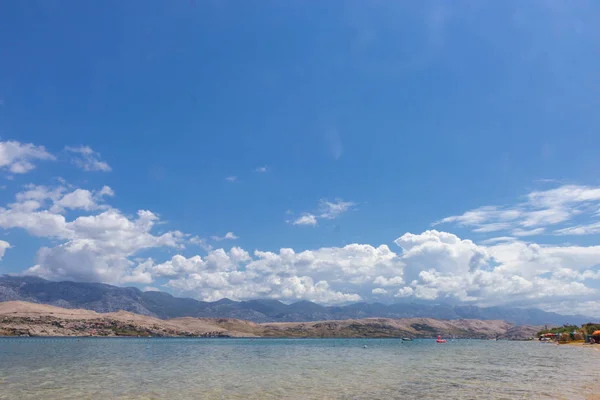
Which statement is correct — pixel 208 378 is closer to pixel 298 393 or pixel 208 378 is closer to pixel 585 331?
pixel 298 393

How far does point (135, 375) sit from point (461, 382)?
40.6 metres

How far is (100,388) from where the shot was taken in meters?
38.2

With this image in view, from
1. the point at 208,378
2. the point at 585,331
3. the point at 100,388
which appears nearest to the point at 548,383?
the point at 208,378

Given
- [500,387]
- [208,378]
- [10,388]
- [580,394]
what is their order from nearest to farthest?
[580,394], [10,388], [500,387], [208,378]

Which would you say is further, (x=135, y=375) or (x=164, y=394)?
(x=135, y=375)

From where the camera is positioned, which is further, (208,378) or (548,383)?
(208,378)

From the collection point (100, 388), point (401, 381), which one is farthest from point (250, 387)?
point (401, 381)

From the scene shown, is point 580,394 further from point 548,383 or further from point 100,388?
point 100,388

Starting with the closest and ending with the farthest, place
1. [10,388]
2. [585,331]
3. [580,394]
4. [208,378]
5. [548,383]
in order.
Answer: [580,394] → [10,388] → [548,383] → [208,378] → [585,331]

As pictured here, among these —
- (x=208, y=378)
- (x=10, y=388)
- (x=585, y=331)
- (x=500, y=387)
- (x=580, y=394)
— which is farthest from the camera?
(x=585, y=331)

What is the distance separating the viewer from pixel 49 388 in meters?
37.2

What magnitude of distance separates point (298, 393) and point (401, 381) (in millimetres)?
15265

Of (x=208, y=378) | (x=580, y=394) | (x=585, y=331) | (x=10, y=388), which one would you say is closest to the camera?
(x=580, y=394)

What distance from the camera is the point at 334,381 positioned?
45.2 m
